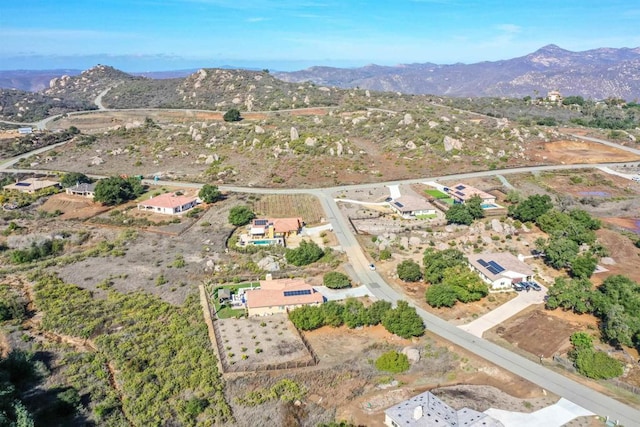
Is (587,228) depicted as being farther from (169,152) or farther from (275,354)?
(169,152)

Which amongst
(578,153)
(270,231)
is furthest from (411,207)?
(578,153)

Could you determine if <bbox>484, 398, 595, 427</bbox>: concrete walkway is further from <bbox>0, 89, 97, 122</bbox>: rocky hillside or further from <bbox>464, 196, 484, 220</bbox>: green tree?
<bbox>0, 89, 97, 122</bbox>: rocky hillside

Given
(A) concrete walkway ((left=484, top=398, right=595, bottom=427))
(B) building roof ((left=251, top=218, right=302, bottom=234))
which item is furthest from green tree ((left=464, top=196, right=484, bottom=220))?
(A) concrete walkway ((left=484, top=398, right=595, bottom=427))

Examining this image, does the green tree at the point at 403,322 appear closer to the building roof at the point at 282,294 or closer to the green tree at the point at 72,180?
the building roof at the point at 282,294

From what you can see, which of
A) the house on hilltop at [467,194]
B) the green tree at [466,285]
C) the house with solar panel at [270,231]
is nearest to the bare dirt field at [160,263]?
the house with solar panel at [270,231]

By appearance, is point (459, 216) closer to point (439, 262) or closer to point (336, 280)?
point (439, 262)
